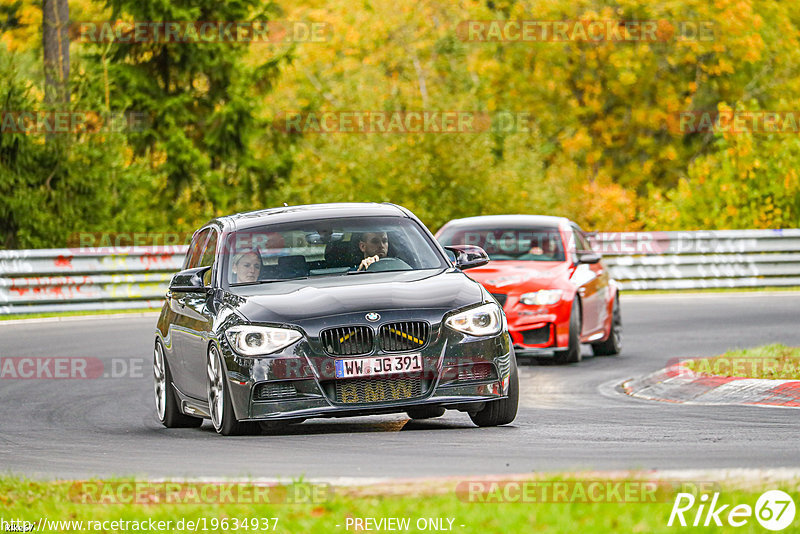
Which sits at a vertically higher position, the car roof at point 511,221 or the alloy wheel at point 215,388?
the car roof at point 511,221

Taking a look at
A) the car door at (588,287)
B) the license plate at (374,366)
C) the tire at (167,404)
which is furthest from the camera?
the car door at (588,287)

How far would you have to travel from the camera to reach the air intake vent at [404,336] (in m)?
9.99

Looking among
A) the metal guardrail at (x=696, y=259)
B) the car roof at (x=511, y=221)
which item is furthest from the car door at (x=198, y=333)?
the metal guardrail at (x=696, y=259)

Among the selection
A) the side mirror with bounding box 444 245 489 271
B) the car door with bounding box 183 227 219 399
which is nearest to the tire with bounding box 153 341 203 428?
the car door with bounding box 183 227 219 399

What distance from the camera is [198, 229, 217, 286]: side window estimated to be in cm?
1184

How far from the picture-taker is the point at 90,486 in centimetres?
777

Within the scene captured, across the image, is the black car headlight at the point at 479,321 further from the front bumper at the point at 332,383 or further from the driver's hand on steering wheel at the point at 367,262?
the driver's hand on steering wheel at the point at 367,262

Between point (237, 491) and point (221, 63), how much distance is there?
3857 cm

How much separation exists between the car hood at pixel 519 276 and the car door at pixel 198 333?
562 cm

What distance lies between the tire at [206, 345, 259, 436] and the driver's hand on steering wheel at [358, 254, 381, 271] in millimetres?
1250

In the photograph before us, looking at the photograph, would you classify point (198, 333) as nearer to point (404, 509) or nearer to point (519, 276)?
point (404, 509)

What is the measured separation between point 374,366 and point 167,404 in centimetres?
281

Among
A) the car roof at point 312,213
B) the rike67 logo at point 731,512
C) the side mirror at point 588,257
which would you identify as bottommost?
the side mirror at point 588,257

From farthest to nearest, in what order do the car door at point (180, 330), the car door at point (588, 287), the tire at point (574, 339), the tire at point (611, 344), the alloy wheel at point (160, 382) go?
the tire at point (611, 344) < the car door at point (588, 287) < the tire at point (574, 339) < the alloy wheel at point (160, 382) < the car door at point (180, 330)
